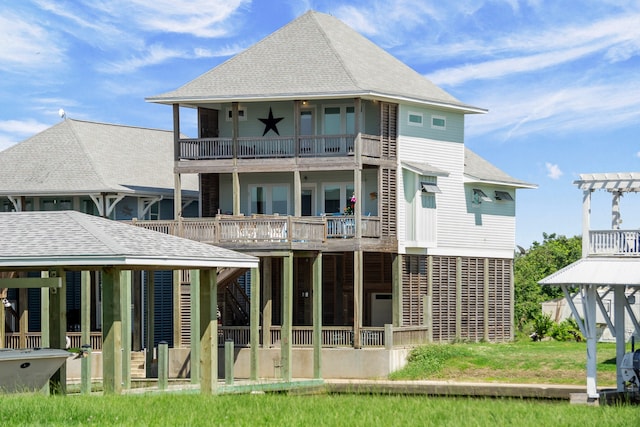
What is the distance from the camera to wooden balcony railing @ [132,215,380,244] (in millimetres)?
45906

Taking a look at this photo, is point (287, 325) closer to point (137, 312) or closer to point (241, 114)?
point (137, 312)

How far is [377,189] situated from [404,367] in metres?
6.87

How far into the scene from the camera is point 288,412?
86.2ft

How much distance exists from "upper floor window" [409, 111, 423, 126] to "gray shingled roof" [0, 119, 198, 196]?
9.30m

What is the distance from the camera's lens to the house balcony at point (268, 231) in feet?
150

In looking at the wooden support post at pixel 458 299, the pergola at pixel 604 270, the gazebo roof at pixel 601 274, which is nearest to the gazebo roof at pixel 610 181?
the pergola at pixel 604 270

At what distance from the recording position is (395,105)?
50.7 meters

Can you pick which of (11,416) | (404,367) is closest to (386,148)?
(404,367)

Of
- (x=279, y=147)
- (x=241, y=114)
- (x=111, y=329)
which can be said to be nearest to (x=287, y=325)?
(x=279, y=147)

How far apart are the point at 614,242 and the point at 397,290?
1207cm

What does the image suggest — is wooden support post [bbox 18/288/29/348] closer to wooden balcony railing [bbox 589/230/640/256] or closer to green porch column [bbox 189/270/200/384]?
green porch column [bbox 189/270/200/384]

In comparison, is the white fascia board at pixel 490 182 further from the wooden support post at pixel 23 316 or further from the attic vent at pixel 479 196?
the wooden support post at pixel 23 316

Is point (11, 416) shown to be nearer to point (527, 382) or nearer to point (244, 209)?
point (527, 382)

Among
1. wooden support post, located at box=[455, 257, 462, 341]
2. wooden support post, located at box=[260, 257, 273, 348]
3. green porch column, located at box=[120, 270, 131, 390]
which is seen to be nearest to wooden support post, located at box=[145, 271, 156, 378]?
wooden support post, located at box=[260, 257, 273, 348]
